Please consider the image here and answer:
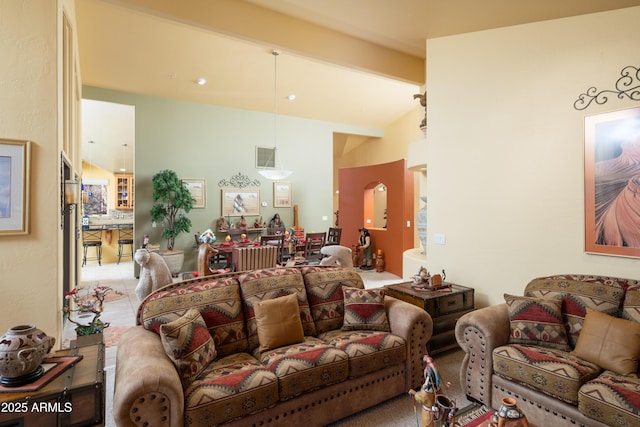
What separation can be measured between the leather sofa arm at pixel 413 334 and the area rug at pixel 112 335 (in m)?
3.12

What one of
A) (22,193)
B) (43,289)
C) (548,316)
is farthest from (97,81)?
(548,316)

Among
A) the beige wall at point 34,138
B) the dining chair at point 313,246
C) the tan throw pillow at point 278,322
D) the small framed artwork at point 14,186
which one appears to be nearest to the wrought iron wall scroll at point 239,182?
the dining chair at point 313,246

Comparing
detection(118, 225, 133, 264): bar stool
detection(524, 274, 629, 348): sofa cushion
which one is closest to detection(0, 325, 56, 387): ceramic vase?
detection(524, 274, 629, 348): sofa cushion

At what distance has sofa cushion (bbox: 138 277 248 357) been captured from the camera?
2278mm

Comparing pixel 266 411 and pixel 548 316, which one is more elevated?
pixel 548 316

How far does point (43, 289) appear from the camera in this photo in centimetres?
261

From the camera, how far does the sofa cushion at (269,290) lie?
2.52 meters

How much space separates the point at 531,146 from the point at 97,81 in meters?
7.31

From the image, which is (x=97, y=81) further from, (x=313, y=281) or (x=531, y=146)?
(x=531, y=146)

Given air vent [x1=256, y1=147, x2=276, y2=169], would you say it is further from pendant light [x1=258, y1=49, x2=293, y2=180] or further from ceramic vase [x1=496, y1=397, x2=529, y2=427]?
ceramic vase [x1=496, y1=397, x2=529, y2=427]

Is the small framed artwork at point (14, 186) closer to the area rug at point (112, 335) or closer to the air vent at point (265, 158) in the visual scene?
the area rug at point (112, 335)

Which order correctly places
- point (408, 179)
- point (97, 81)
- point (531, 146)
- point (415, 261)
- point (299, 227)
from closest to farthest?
point (531, 146) → point (415, 261) → point (97, 81) → point (408, 179) → point (299, 227)

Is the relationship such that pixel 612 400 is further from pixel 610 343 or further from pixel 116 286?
pixel 116 286

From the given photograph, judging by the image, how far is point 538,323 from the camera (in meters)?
2.42
